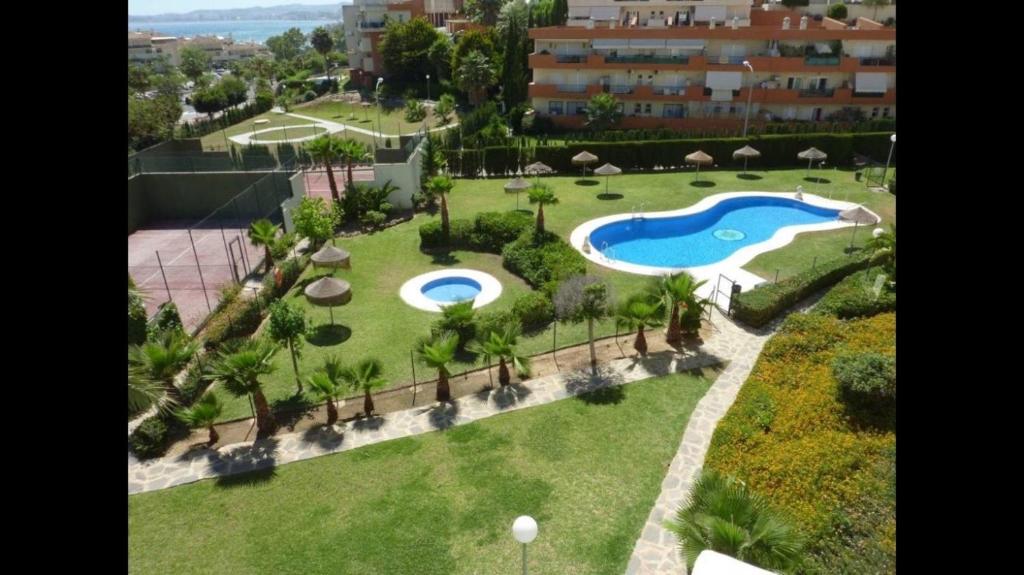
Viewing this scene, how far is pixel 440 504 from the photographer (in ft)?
44.6

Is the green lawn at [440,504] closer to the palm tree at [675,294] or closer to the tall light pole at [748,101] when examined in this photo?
the palm tree at [675,294]

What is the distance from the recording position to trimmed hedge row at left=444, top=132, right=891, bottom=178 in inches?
1634

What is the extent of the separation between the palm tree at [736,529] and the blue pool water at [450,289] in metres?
15.4

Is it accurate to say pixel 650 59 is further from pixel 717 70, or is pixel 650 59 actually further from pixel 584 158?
pixel 584 158

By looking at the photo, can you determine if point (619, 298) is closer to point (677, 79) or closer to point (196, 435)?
point (196, 435)

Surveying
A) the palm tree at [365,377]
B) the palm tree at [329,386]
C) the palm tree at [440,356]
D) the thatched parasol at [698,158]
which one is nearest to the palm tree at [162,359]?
the palm tree at [329,386]

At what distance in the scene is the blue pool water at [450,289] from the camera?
2469 cm

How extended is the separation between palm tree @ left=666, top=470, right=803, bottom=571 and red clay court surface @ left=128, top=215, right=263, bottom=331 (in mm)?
19247

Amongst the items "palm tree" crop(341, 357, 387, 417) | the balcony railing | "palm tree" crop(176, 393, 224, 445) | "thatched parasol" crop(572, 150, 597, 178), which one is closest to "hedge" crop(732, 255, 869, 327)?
"palm tree" crop(341, 357, 387, 417)

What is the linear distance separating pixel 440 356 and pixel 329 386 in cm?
307

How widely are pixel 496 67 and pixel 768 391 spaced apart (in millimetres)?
56601

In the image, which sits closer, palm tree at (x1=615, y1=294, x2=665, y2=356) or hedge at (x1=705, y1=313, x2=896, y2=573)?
hedge at (x1=705, y1=313, x2=896, y2=573)

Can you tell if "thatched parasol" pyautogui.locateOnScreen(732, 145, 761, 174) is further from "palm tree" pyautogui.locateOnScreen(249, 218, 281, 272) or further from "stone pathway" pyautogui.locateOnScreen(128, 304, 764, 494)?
"palm tree" pyautogui.locateOnScreen(249, 218, 281, 272)

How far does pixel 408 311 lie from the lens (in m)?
23.2
